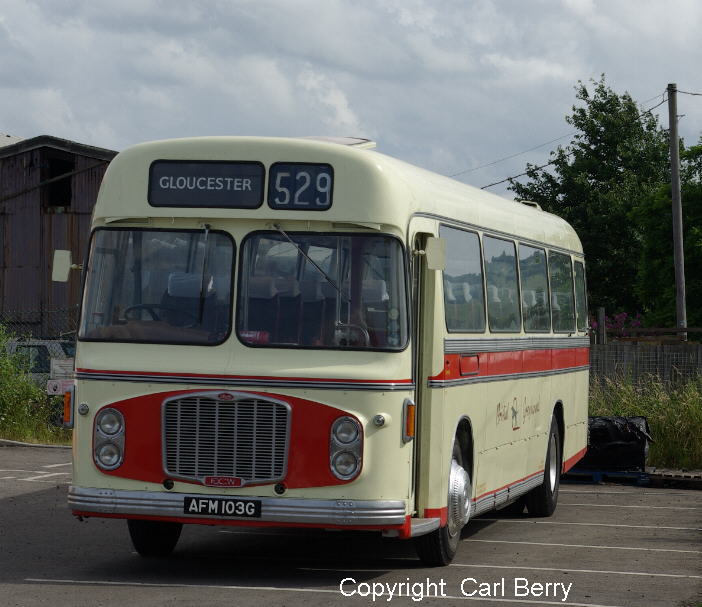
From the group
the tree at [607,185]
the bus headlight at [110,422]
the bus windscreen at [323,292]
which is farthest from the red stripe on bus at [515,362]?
the tree at [607,185]

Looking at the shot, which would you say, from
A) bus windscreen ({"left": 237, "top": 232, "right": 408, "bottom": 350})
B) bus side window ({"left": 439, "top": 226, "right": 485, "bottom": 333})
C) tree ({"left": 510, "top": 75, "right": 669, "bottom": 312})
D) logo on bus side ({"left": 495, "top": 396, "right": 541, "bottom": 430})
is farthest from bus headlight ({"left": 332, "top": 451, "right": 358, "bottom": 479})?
tree ({"left": 510, "top": 75, "right": 669, "bottom": 312})

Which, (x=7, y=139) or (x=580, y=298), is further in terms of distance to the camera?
(x=7, y=139)

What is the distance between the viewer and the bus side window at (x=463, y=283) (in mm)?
12141

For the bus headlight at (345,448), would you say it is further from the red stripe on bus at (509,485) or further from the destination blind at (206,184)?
the red stripe on bus at (509,485)

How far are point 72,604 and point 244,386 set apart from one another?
194 centimetres

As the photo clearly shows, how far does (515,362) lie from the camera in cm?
1440

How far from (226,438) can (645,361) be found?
1644cm

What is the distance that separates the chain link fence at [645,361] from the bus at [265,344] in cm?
1416

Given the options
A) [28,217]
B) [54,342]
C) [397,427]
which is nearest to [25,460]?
[54,342]

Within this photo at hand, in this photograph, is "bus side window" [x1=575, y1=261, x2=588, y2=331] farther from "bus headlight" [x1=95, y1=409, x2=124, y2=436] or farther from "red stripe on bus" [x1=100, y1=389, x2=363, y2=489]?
"bus headlight" [x1=95, y1=409, x2=124, y2=436]

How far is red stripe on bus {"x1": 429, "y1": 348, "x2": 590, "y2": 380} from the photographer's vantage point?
12.0 meters

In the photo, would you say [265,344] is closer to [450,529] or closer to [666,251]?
[450,529]

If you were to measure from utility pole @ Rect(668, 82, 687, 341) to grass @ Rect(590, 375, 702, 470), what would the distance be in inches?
514

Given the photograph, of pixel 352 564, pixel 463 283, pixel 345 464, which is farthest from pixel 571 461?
pixel 345 464
